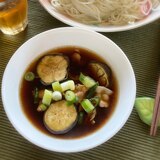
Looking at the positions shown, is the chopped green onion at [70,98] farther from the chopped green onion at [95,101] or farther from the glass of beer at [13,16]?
the glass of beer at [13,16]

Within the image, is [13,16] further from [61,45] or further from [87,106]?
[87,106]

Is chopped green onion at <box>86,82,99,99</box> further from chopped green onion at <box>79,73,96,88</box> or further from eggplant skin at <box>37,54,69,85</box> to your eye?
eggplant skin at <box>37,54,69,85</box>

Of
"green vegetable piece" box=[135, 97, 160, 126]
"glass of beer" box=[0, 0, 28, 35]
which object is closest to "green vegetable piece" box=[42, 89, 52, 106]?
"green vegetable piece" box=[135, 97, 160, 126]

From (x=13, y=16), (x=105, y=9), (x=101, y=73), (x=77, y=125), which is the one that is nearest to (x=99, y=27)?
(x=105, y=9)

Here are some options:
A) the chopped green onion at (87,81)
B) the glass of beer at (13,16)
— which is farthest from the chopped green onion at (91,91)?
the glass of beer at (13,16)

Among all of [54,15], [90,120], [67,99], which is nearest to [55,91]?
[67,99]

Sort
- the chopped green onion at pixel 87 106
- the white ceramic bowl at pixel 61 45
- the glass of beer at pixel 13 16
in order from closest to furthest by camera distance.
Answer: the white ceramic bowl at pixel 61 45 < the chopped green onion at pixel 87 106 < the glass of beer at pixel 13 16
